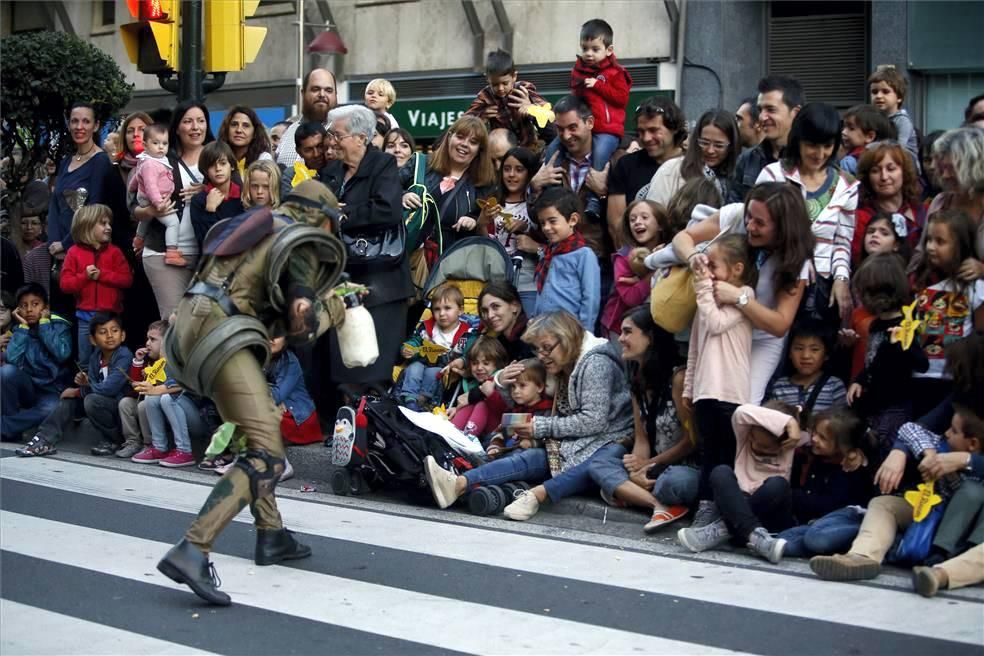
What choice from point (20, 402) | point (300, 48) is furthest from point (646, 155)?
point (300, 48)

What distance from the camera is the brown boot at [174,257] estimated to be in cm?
1078

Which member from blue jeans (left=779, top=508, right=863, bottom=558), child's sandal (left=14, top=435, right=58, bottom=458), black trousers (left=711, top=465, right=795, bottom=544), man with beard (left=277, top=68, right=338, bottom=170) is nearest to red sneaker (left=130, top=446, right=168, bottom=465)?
child's sandal (left=14, top=435, right=58, bottom=458)

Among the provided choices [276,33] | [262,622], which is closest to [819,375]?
[262,622]

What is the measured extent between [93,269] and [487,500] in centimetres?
464

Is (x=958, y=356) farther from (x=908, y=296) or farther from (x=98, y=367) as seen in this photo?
(x=98, y=367)

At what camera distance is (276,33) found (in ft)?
81.0

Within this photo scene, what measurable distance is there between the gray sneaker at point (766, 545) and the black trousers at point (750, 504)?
0.16ft

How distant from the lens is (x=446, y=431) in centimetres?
873

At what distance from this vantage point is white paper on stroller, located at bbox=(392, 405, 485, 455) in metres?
8.66

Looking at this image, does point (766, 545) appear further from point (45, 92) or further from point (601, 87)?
point (45, 92)

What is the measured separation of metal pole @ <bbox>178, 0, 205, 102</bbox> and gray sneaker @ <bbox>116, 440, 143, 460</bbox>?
2.75 meters

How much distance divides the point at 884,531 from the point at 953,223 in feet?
5.55

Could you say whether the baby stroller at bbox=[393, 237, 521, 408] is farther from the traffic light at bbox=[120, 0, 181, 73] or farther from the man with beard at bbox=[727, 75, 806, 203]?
the traffic light at bbox=[120, 0, 181, 73]

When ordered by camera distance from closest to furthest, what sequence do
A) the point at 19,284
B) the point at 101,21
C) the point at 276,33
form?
the point at 19,284 < the point at 276,33 < the point at 101,21
